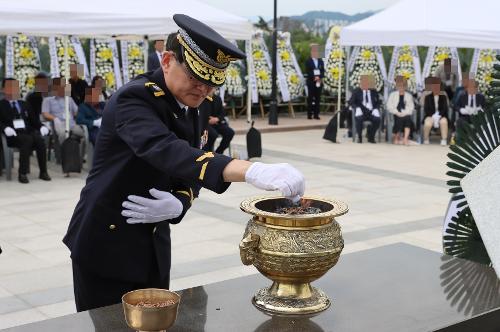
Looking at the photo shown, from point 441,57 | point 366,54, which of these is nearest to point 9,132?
point 366,54

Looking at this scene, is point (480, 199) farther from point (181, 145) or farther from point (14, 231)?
point (14, 231)

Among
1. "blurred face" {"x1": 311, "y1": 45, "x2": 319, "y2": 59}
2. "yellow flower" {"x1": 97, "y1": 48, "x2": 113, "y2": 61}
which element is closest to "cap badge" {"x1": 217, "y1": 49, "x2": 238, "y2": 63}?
"yellow flower" {"x1": 97, "y1": 48, "x2": 113, "y2": 61}

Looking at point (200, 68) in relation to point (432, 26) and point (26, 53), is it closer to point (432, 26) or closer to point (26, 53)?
point (432, 26)

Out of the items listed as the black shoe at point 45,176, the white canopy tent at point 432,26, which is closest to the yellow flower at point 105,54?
the white canopy tent at point 432,26

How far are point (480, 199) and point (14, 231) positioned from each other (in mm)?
5345

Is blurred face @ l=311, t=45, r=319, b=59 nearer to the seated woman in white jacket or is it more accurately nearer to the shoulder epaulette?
the seated woman in white jacket

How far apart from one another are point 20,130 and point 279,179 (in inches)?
307

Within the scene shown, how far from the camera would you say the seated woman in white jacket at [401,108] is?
13.4m

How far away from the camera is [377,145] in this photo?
13.4 m

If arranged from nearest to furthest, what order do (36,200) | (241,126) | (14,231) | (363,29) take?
(14,231) → (36,200) → (363,29) → (241,126)

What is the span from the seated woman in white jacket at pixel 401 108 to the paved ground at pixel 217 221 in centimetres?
155

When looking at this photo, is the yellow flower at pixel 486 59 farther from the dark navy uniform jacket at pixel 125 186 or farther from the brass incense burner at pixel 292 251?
the brass incense burner at pixel 292 251

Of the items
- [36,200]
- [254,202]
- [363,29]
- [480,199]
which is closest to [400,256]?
[254,202]

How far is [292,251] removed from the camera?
6.93ft
